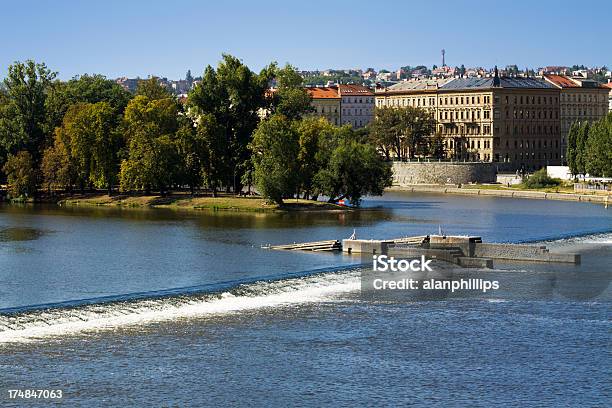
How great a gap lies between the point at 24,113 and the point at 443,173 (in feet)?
196

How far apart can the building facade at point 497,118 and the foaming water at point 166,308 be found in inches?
5205

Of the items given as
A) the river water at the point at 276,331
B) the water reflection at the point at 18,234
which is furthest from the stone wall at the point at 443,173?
the river water at the point at 276,331

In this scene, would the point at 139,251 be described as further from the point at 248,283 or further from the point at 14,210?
the point at 14,210

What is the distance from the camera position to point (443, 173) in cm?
16550

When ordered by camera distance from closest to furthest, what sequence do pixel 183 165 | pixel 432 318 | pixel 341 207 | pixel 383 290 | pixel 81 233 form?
1. pixel 432 318
2. pixel 383 290
3. pixel 81 233
4. pixel 341 207
5. pixel 183 165

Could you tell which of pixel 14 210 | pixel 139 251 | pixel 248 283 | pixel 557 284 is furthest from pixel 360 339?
pixel 14 210

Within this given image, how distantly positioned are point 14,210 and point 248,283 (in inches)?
2367

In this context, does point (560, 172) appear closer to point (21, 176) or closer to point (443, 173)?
point (443, 173)

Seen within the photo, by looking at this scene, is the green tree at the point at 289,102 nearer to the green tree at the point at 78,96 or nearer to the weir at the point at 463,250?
the green tree at the point at 78,96

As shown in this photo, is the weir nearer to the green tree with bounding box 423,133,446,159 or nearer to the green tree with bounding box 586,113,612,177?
the green tree with bounding box 586,113,612,177

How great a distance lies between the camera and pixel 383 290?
55.6 meters

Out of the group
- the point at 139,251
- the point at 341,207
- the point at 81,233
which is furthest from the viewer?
the point at 341,207

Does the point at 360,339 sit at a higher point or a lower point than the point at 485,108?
lower

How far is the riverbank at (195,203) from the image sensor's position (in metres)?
109
